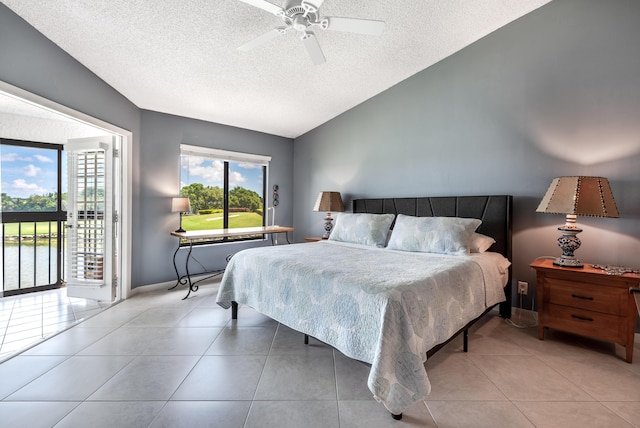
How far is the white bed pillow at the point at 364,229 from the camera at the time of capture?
3271 mm

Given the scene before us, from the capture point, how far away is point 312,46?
7.36 feet

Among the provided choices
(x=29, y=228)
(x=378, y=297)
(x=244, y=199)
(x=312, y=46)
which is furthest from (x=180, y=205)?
(x=378, y=297)

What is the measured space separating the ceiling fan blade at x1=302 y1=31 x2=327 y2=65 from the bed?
1699 mm

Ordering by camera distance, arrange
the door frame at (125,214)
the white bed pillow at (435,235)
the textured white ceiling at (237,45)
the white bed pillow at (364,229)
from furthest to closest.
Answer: the door frame at (125,214)
the white bed pillow at (364,229)
the white bed pillow at (435,235)
the textured white ceiling at (237,45)

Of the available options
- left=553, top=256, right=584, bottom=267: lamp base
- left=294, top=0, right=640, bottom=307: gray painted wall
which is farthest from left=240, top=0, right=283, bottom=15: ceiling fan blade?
→ left=553, top=256, right=584, bottom=267: lamp base

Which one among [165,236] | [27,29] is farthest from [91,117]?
[165,236]

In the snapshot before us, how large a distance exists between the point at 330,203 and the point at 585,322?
10.0 ft

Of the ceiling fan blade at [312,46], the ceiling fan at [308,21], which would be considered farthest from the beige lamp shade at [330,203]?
the ceiling fan at [308,21]

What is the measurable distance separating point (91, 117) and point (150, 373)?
2559 mm

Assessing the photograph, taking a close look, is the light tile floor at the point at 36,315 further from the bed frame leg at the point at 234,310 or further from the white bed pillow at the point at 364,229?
the white bed pillow at the point at 364,229

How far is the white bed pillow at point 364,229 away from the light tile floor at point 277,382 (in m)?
1.30

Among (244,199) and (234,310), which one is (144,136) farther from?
(234,310)

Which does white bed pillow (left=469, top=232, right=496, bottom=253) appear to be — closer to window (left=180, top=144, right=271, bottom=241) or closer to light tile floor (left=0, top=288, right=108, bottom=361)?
window (left=180, top=144, right=271, bottom=241)

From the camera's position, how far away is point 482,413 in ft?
5.08
